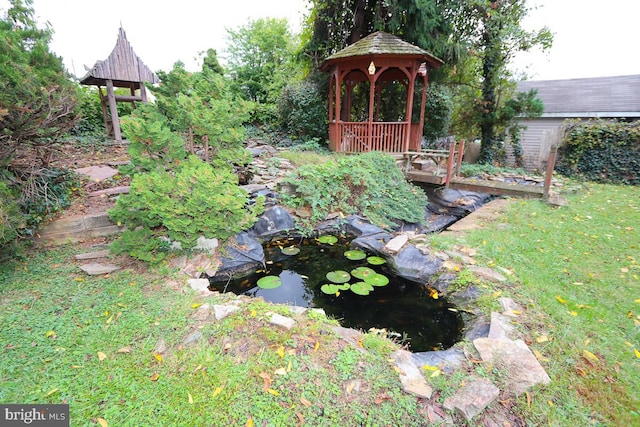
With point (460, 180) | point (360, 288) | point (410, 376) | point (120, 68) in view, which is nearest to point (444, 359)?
point (410, 376)

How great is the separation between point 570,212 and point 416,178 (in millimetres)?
2881

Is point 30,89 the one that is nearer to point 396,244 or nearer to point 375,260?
point 375,260

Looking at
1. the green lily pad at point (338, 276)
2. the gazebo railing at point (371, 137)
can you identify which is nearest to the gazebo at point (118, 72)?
the gazebo railing at point (371, 137)

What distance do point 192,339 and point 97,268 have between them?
182 cm

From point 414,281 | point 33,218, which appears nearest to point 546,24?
point 414,281

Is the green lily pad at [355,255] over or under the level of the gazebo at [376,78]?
under

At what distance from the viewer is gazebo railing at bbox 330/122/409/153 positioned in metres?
8.07

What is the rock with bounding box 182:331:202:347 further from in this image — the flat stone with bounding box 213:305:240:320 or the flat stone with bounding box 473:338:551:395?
the flat stone with bounding box 473:338:551:395

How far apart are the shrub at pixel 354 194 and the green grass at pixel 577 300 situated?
5.18ft

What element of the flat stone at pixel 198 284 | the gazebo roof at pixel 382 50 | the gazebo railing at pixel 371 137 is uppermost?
the gazebo roof at pixel 382 50

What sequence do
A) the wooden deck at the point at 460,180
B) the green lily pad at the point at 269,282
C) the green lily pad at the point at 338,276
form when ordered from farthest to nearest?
the wooden deck at the point at 460,180 < the green lily pad at the point at 338,276 < the green lily pad at the point at 269,282

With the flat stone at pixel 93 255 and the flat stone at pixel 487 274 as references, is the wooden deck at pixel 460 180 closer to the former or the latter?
the flat stone at pixel 487 274

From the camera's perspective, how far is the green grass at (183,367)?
1.77 meters

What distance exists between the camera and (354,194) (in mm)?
5809
